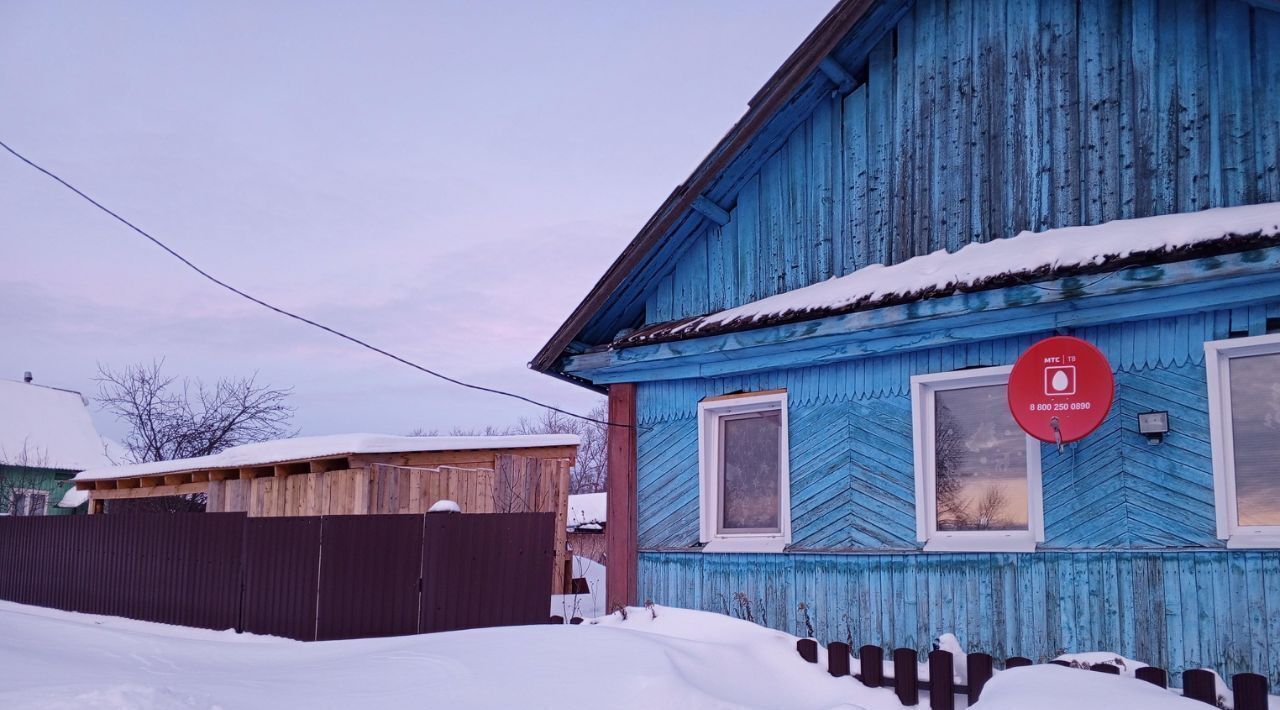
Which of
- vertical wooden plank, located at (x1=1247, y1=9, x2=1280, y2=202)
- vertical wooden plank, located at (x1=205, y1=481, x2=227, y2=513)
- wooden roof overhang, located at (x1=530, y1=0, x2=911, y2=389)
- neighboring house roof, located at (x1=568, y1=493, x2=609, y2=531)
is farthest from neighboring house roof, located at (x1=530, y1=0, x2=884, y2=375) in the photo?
neighboring house roof, located at (x1=568, y1=493, x2=609, y2=531)

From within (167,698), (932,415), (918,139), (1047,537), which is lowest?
(167,698)

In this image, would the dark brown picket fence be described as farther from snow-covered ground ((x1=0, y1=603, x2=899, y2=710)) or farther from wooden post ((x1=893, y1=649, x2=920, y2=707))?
snow-covered ground ((x1=0, y1=603, x2=899, y2=710))

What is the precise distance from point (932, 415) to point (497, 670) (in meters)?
3.90

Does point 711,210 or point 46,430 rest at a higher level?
point 711,210

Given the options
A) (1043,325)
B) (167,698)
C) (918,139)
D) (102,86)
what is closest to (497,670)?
(167,698)

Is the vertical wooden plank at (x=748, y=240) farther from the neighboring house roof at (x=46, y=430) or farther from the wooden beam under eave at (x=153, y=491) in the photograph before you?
the neighboring house roof at (x=46, y=430)

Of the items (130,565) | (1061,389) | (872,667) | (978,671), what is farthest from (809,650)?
(130,565)

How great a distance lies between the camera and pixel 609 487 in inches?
386

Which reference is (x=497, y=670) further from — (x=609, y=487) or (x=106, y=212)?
(x=106, y=212)

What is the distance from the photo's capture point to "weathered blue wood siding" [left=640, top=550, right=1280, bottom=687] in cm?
618

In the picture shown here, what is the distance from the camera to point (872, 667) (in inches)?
271

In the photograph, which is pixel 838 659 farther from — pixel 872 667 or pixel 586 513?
pixel 586 513

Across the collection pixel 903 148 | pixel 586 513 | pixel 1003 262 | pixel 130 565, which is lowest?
pixel 130 565

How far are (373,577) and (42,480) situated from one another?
101 feet
